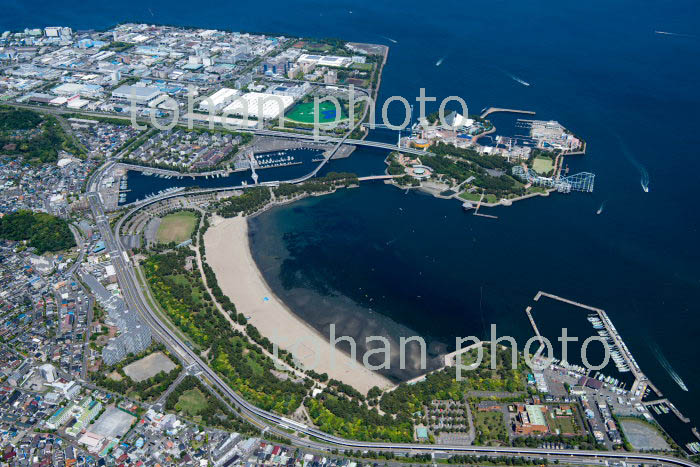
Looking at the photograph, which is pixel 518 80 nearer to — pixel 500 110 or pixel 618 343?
pixel 500 110

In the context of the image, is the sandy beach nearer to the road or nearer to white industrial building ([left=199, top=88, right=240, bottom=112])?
the road

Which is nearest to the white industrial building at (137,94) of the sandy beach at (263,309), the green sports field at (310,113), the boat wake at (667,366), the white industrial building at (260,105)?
the white industrial building at (260,105)

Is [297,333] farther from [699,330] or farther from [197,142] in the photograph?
[197,142]

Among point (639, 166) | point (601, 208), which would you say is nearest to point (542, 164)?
point (601, 208)

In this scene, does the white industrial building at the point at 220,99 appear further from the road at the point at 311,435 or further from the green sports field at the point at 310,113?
the road at the point at 311,435

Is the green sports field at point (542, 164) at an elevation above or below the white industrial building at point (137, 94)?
above
